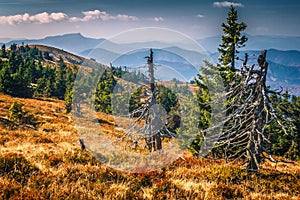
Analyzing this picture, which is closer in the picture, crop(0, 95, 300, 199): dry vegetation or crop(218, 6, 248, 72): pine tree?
crop(0, 95, 300, 199): dry vegetation

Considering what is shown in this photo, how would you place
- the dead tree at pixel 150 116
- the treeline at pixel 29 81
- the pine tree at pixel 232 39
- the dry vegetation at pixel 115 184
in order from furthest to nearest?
the treeline at pixel 29 81
the pine tree at pixel 232 39
the dead tree at pixel 150 116
the dry vegetation at pixel 115 184

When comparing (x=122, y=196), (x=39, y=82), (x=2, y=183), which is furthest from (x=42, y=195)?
(x=39, y=82)

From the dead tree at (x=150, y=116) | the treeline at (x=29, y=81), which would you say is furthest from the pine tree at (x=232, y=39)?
the treeline at (x=29, y=81)

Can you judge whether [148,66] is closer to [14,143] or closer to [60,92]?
[14,143]

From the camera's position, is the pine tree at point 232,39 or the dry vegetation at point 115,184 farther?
the pine tree at point 232,39

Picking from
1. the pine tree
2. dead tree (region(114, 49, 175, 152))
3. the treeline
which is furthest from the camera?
the treeline

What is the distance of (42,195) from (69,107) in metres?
38.6

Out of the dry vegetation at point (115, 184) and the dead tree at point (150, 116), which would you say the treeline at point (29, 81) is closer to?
the dead tree at point (150, 116)

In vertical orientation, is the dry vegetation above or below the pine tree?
below

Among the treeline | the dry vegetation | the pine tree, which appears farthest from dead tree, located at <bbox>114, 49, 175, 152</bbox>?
the treeline

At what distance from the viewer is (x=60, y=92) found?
68.2m

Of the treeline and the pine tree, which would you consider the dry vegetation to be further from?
the treeline

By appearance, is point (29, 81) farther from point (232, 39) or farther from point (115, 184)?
point (115, 184)

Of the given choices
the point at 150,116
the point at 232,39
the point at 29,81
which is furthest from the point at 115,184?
the point at 29,81
